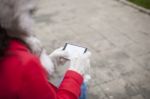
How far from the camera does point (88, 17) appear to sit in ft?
18.1

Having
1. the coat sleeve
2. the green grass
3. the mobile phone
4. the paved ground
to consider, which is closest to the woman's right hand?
the mobile phone

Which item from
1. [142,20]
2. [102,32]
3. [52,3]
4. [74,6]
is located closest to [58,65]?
[102,32]

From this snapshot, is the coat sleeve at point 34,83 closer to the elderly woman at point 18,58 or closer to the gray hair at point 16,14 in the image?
the elderly woman at point 18,58

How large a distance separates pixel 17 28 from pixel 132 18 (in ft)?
13.8

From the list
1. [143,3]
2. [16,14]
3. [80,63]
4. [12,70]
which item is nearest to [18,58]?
[12,70]

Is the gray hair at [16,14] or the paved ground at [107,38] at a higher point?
the gray hair at [16,14]

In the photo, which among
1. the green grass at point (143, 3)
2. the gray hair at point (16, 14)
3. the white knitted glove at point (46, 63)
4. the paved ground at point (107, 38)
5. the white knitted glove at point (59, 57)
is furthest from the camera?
the green grass at point (143, 3)

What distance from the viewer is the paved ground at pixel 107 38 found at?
3629 millimetres

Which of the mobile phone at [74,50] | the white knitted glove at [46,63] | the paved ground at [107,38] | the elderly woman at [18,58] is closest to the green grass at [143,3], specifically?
the paved ground at [107,38]

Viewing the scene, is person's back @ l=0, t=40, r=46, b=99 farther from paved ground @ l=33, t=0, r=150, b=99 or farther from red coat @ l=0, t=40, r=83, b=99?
paved ground @ l=33, t=0, r=150, b=99

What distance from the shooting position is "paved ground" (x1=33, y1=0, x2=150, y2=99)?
3629 millimetres

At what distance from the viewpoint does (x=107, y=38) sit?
4.71 metres

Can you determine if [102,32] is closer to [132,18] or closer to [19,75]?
[132,18]

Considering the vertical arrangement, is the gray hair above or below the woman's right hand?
above
